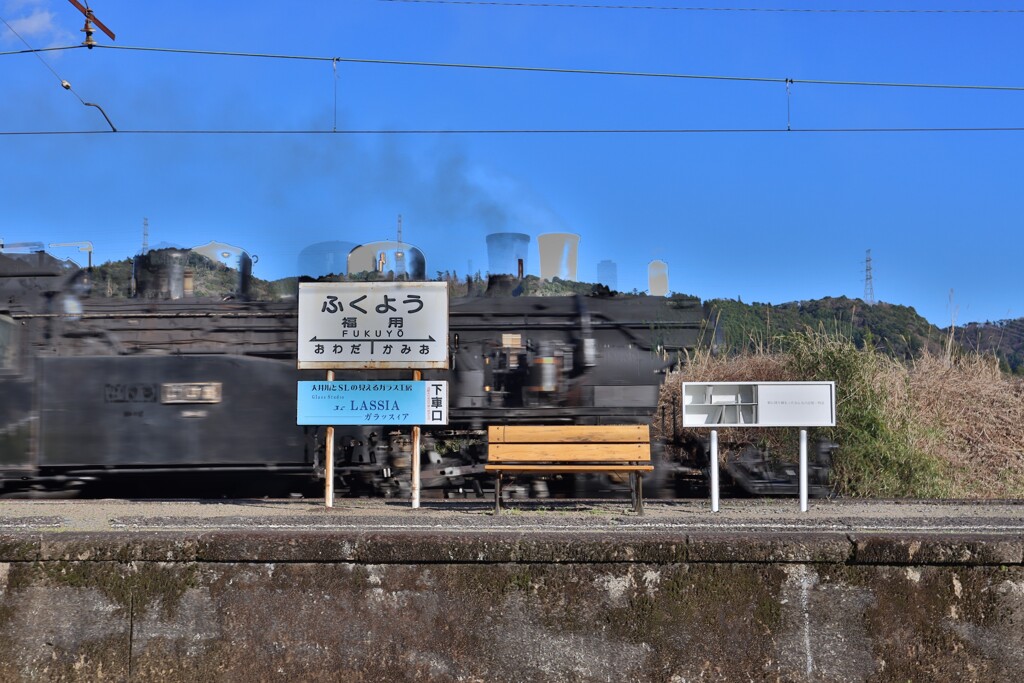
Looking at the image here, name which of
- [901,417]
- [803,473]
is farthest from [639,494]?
[901,417]

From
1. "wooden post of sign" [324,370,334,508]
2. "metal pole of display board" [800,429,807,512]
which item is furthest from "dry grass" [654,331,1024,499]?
"wooden post of sign" [324,370,334,508]

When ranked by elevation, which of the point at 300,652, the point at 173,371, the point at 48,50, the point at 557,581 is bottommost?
the point at 300,652

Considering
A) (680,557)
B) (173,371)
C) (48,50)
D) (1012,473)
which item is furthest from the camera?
(1012,473)

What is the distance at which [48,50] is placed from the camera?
13984 millimetres

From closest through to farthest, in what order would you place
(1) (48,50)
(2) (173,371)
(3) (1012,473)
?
(2) (173,371) < (1) (48,50) < (3) (1012,473)

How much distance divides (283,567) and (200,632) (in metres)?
0.46

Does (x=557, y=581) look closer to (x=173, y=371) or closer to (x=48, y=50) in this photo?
(x=173, y=371)

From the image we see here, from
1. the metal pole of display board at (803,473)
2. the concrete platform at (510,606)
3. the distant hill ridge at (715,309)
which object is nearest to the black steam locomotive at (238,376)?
the distant hill ridge at (715,309)

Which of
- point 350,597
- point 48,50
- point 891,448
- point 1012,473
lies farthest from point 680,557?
point 1012,473

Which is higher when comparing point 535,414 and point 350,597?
point 535,414

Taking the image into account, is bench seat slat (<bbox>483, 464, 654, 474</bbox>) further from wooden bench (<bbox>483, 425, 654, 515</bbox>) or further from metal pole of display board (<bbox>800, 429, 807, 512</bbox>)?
metal pole of display board (<bbox>800, 429, 807, 512</bbox>)

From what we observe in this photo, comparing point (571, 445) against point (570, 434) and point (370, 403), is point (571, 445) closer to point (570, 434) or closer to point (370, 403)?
point (570, 434)

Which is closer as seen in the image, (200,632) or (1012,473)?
(200,632)

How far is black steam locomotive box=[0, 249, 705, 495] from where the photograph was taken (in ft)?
41.6
